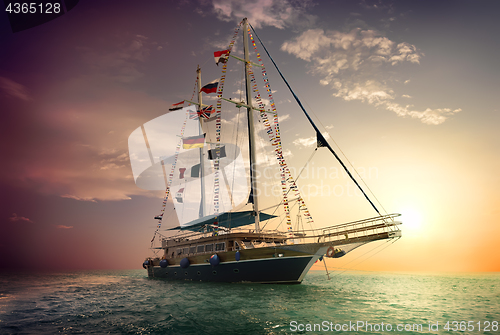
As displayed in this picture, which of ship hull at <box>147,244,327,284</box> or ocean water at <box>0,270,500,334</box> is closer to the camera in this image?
ocean water at <box>0,270,500,334</box>

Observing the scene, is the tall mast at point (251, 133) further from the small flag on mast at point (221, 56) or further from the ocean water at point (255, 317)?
the ocean water at point (255, 317)

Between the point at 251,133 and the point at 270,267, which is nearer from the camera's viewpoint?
the point at 270,267

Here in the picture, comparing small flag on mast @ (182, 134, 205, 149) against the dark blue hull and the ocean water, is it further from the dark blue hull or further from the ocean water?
the ocean water

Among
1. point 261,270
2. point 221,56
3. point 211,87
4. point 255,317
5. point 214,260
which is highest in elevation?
point 221,56

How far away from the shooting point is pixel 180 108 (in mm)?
40562

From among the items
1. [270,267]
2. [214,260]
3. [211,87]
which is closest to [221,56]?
[211,87]

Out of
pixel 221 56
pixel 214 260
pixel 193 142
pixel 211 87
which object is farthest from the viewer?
pixel 193 142

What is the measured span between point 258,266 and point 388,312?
1062 cm

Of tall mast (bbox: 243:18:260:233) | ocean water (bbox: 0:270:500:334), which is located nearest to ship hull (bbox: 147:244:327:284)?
ocean water (bbox: 0:270:500:334)

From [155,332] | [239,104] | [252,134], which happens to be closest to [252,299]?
[155,332]

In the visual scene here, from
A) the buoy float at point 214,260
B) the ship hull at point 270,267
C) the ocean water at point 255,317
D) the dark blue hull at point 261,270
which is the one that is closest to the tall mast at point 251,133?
the ship hull at point 270,267

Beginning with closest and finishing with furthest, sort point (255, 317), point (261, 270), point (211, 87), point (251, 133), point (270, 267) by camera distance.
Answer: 1. point (255, 317)
2. point (270, 267)
3. point (261, 270)
4. point (251, 133)
5. point (211, 87)

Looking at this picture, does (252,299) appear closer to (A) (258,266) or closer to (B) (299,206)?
(A) (258,266)

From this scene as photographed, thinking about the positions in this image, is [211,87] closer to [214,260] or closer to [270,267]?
[214,260]
